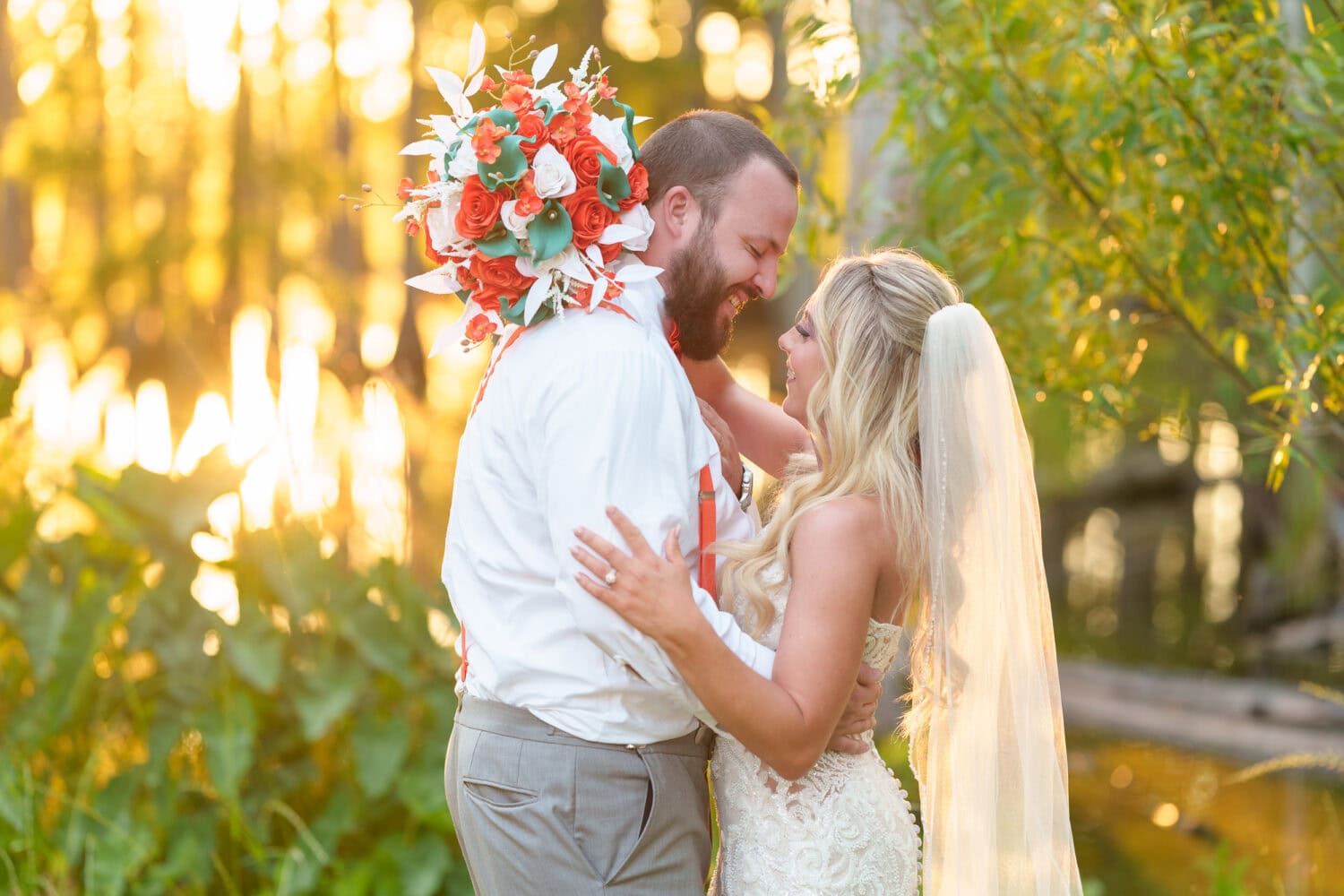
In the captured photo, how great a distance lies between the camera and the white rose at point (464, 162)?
207 cm

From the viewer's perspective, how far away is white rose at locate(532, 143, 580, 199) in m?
2.05

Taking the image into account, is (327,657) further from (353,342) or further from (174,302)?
(174,302)

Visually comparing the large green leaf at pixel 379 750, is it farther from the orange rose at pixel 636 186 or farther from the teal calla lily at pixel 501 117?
the teal calla lily at pixel 501 117

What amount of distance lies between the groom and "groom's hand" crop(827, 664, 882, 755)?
0.24 meters

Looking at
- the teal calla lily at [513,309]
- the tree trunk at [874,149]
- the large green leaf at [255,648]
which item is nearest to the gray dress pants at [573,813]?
the teal calla lily at [513,309]

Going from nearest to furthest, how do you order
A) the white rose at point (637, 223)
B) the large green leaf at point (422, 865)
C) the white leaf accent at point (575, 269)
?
the white leaf accent at point (575, 269) → the white rose at point (637, 223) → the large green leaf at point (422, 865)

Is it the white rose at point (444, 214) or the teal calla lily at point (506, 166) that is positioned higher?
the teal calla lily at point (506, 166)

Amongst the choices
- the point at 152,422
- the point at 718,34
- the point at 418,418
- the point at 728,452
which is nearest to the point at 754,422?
the point at 728,452

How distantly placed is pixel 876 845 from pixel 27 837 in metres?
2.82

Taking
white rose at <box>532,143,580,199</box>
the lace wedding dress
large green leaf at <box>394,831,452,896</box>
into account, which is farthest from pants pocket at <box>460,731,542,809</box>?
large green leaf at <box>394,831,452,896</box>

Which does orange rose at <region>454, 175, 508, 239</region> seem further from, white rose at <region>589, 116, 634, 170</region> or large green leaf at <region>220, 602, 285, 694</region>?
large green leaf at <region>220, 602, 285, 694</region>

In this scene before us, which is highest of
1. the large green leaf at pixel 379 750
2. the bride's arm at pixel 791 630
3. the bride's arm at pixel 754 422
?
the bride's arm at pixel 754 422

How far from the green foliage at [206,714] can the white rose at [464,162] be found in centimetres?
235

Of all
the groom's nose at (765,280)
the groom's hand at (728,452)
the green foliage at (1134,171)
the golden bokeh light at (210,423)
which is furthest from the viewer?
the golden bokeh light at (210,423)
